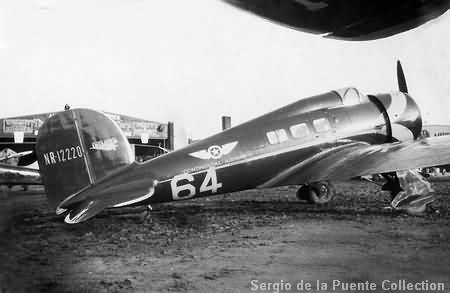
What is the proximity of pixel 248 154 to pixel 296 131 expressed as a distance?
62cm

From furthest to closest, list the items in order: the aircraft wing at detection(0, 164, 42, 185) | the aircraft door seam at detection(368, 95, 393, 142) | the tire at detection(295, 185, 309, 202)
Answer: the tire at detection(295, 185, 309, 202) < the aircraft door seam at detection(368, 95, 393, 142) < the aircraft wing at detection(0, 164, 42, 185)

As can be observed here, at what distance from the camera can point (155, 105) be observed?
2.63 metres

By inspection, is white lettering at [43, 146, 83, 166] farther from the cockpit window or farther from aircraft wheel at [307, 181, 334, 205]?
aircraft wheel at [307, 181, 334, 205]

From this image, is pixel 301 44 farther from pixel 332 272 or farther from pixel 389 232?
pixel 389 232

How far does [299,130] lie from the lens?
14.3 feet

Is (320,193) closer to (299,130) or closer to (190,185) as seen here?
(299,130)

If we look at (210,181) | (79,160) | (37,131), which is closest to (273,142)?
(210,181)

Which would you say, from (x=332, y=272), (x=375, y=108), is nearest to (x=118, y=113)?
(x=332, y=272)

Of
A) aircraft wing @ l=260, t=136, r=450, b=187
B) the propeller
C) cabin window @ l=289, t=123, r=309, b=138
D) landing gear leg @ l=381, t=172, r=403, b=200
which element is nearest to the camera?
the propeller

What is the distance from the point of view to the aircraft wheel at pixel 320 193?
212 inches

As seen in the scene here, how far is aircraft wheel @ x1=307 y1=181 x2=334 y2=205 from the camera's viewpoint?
5.38 metres

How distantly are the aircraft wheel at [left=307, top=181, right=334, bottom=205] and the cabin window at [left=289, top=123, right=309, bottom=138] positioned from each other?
3.96 feet

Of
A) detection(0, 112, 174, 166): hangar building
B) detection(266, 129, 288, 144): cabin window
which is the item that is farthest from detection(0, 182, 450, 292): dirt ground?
detection(266, 129, 288, 144): cabin window

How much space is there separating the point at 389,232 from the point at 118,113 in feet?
7.91
